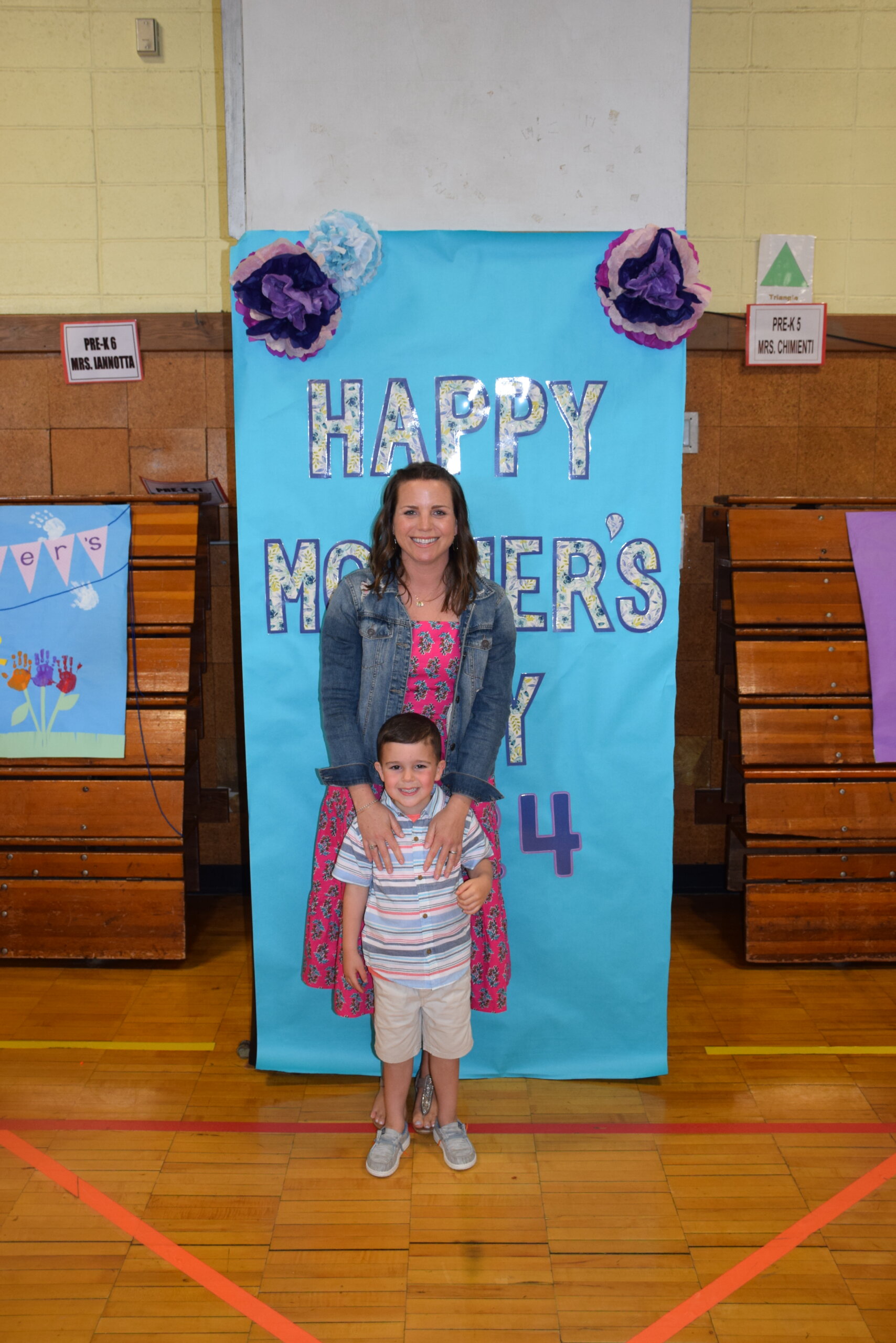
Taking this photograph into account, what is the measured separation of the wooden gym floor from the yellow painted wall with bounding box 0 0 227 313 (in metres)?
2.73

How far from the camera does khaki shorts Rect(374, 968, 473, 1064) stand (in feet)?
7.94

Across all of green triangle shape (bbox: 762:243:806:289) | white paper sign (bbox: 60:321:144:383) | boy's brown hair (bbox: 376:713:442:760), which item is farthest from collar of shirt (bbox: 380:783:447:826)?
green triangle shape (bbox: 762:243:806:289)

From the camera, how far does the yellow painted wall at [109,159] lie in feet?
12.5

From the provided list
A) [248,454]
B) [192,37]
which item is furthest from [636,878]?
[192,37]

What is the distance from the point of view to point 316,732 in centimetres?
277

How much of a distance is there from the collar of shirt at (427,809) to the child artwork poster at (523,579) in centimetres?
40

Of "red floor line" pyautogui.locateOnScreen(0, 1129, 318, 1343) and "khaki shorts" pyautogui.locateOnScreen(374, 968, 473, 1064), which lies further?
"khaki shorts" pyautogui.locateOnScreen(374, 968, 473, 1064)

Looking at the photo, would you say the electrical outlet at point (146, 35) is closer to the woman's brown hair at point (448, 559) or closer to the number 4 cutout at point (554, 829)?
the woman's brown hair at point (448, 559)

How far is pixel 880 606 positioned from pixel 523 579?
1.66m

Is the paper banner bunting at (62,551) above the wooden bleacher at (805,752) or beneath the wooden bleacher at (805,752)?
above

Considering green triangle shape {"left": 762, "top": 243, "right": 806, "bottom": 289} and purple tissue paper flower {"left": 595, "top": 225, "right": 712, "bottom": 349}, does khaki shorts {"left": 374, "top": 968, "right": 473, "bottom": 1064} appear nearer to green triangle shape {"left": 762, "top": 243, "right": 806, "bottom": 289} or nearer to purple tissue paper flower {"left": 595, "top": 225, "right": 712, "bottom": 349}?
purple tissue paper flower {"left": 595, "top": 225, "right": 712, "bottom": 349}

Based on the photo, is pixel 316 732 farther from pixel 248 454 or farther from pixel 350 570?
pixel 248 454

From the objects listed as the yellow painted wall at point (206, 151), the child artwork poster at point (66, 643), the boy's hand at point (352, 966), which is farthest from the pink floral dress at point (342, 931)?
the yellow painted wall at point (206, 151)

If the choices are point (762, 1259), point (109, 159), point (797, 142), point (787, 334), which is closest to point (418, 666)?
point (762, 1259)
